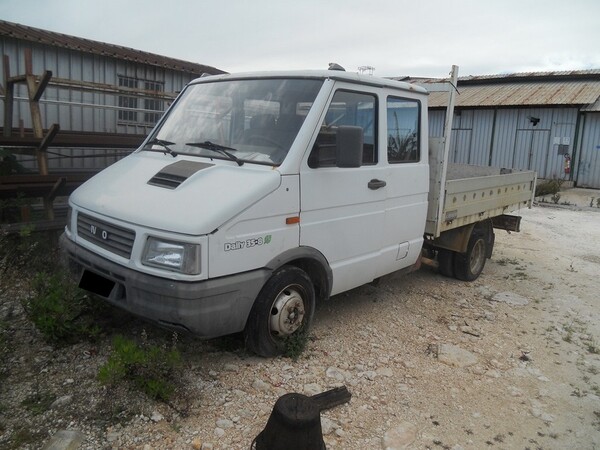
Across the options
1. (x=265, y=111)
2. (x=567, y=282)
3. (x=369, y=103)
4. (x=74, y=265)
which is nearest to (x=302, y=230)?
(x=265, y=111)

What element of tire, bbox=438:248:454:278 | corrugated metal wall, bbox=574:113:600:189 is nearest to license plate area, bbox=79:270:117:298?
tire, bbox=438:248:454:278

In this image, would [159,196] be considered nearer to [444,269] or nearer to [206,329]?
[206,329]

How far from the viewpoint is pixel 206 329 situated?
10.6 feet

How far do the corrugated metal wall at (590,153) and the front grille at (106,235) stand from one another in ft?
61.1

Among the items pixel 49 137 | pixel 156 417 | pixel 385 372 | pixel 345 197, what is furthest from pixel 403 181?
pixel 49 137

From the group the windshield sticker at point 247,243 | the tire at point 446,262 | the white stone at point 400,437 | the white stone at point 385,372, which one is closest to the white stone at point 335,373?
the white stone at point 385,372

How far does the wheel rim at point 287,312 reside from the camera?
3.77 metres

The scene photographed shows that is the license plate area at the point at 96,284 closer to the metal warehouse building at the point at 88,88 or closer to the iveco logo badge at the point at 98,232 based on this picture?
the iveco logo badge at the point at 98,232

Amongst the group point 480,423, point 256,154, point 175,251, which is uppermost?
point 256,154

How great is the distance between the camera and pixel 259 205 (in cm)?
342

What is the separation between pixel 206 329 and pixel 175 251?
0.55 m

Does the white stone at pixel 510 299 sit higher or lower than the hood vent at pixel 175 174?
lower

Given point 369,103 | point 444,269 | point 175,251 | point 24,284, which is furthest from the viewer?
point 444,269

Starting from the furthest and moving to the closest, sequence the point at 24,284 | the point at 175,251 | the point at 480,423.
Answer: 1. the point at 24,284
2. the point at 480,423
3. the point at 175,251
